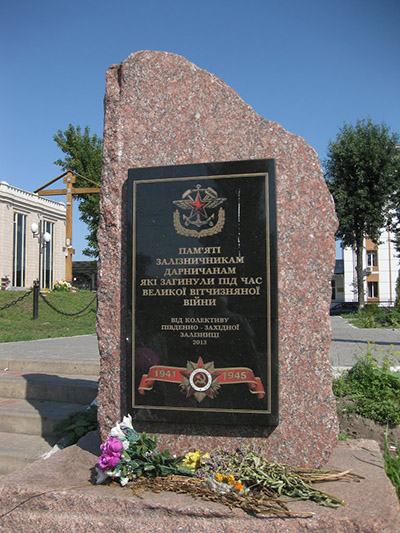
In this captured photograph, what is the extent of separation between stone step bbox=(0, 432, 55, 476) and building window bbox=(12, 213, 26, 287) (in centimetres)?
3667

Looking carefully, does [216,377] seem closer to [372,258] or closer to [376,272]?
[376,272]

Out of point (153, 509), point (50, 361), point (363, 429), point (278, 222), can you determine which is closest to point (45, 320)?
point (50, 361)

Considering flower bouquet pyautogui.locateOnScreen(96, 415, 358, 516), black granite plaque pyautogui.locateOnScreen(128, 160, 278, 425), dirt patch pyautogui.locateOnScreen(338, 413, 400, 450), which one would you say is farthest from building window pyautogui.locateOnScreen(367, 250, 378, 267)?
flower bouquet pyautogui.locateOnScreen(96, 415, 358, 516)

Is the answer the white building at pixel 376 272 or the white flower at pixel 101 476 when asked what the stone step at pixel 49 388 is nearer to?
the white flower at pixel 101 476

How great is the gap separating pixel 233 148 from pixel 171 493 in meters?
2.23

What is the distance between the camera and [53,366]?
5.84m

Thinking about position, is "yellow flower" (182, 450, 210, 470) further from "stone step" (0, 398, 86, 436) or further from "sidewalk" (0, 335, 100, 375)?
"sidewalk" (0, 335, 100, 375)

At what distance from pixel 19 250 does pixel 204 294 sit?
39110mm

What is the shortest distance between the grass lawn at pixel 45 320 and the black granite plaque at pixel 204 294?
23.6 ft

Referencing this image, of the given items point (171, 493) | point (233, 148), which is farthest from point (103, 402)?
point (233, 148)

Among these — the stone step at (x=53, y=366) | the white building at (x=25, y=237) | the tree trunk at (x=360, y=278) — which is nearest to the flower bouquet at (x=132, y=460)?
the stone step at (x=53, y=366)

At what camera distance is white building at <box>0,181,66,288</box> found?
37062mm

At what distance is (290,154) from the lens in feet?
10.4

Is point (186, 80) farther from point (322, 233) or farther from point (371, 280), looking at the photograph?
point (371, 280)
